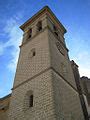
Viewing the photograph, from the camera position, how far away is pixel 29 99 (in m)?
9.63

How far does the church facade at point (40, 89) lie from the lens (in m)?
8.12

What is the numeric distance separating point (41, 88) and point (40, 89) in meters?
0.09

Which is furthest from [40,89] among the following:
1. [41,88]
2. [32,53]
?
[32,53]

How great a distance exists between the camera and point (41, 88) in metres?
8.99

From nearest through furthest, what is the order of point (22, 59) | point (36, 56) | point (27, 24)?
point (36, 56) → point (22, 59) → point (27, 24)

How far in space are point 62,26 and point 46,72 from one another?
10391 mm

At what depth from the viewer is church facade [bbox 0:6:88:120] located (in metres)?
8.12

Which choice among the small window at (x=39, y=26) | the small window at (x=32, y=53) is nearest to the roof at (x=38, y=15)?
the small window at (x=39, y=26)

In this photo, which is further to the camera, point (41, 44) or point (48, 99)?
point (41, 44)

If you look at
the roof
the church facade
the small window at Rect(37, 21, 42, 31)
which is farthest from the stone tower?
the roof

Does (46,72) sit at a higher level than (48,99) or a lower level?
higher

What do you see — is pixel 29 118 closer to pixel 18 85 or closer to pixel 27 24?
pixel 18 85

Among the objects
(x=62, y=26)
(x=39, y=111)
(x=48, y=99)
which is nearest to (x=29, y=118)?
(x=39, y=111)

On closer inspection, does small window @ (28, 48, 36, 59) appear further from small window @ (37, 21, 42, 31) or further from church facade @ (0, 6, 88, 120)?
small window @ (37, 21, 42, 31)
